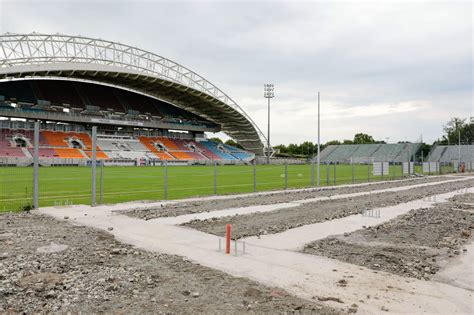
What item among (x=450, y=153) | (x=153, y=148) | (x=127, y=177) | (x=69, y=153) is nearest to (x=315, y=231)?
(x=127, y=177)

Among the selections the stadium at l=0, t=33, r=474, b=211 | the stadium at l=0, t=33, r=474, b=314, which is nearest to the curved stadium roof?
the stadium at l=0, t=33, r=474, b=211

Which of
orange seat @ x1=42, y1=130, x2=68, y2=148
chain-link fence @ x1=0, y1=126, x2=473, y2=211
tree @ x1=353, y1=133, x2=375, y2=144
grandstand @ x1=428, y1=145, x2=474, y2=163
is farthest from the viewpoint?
tree @ x1=353, y1=133, x2=375, y2=144

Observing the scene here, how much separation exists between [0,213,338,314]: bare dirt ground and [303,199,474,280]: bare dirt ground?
104 inches

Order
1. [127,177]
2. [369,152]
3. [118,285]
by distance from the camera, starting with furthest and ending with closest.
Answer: [369,152] → [127,177] → [118,285]

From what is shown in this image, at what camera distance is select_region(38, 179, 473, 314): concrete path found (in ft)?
17.6

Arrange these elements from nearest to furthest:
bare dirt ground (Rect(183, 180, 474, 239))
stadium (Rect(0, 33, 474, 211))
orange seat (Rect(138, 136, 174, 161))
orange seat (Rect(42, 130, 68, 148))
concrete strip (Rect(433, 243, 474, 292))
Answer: concrete strip (Rect(433, 243, 474, 292)) < bare dirt ground (Rect(183, 180, 474, 239)) < stadium (Rect(0, 33, 474, 211)) < orange seat (Rect(42, 130, 68, 148)) < orange seat (Rect(138, 136, 174, 161))

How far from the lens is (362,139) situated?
14688cm

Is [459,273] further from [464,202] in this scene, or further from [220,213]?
[464,202]

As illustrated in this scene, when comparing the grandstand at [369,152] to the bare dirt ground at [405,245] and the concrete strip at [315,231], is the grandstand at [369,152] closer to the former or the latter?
the concrete strip at [315,231]

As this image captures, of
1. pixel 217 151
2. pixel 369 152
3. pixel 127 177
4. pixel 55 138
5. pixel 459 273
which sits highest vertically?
pixel 55 138

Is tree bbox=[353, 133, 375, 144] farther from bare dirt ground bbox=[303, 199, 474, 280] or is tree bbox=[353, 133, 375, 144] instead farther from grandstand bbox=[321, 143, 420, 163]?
bare dirt ground bbox=[303, 199, 474, 280]

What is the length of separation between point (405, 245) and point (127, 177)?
28.8 metres

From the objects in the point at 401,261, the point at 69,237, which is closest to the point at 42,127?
the point at 69,237

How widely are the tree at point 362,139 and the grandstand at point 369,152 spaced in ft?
89.2
